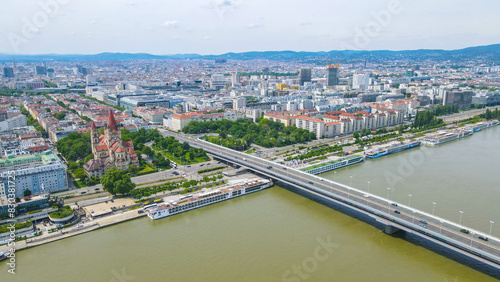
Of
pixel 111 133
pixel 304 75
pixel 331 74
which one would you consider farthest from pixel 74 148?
pixel 304 75

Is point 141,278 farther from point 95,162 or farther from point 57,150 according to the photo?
point 57,150

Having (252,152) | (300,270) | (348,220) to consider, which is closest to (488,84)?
(252,152)

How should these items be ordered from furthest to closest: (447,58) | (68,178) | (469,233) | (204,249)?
1. (447,58)
2. (68,178)
3. (204,249)
4. (469,233)

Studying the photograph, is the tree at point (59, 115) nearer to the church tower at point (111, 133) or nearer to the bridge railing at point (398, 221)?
the church tower at point (111, 133)

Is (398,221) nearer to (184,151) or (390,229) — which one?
(390,229)

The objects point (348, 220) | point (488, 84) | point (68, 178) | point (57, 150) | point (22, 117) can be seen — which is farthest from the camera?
point (488, 84)

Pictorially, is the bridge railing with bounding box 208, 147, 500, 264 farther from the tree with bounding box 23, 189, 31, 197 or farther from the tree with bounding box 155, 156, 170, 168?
the tree with bounding box 23, 189, 31, 197
